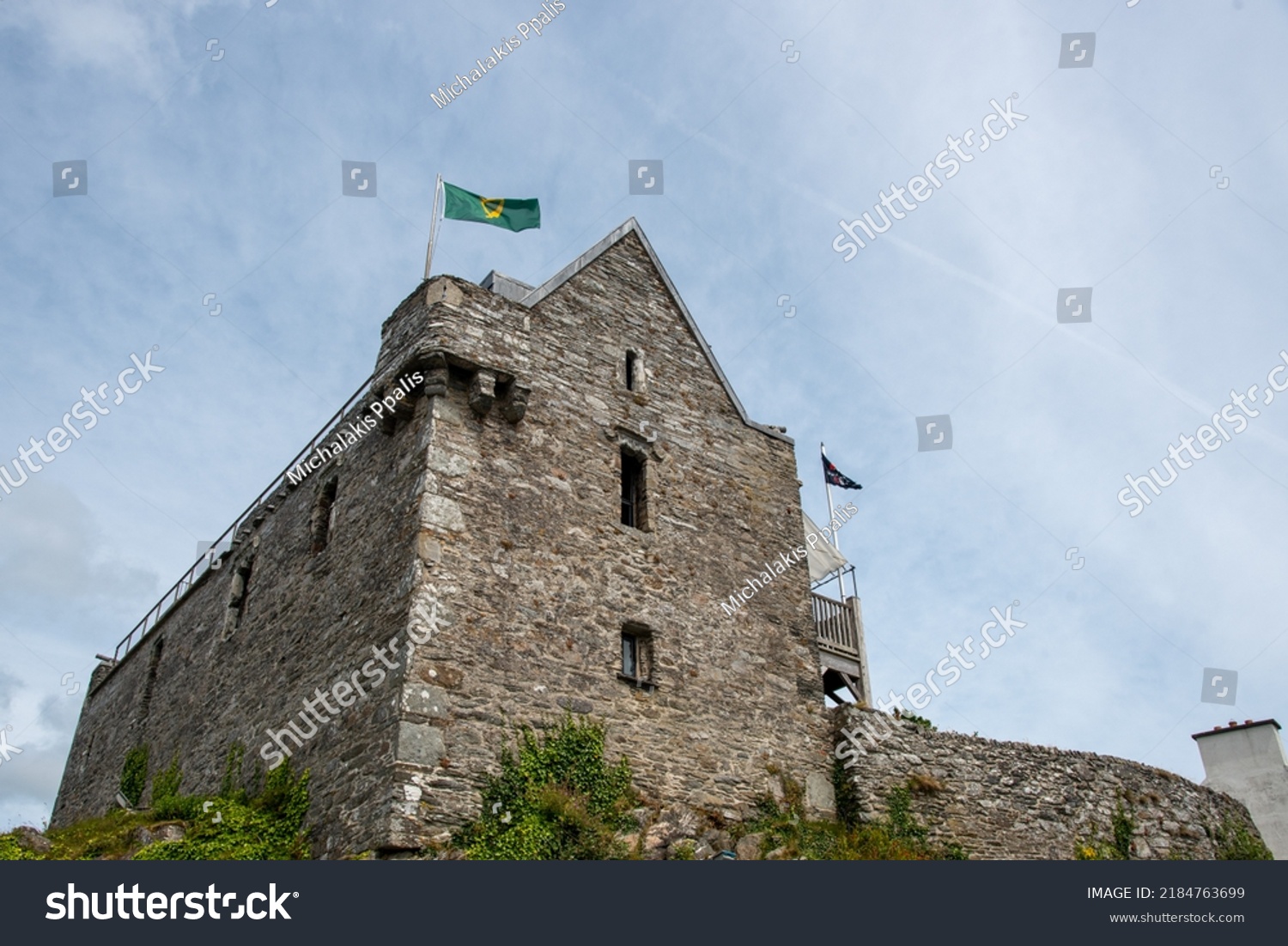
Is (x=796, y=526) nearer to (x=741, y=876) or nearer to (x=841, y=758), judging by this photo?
(x=841, y=758)

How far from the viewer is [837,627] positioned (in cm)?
1984

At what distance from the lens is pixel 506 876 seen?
904 cm

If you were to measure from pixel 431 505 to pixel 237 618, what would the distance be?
7977 mm

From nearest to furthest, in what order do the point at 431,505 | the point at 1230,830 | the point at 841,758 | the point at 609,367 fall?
1. the point at 431,505
2. the point at 841,758
3. the point at 609,367
4. the point at 1230,830

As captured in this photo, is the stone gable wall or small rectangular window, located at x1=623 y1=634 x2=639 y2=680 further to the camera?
small rectangular window, located at x1=623 y1=634 x2=639 y2=680

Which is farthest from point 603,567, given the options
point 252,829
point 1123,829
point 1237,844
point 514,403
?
point 1237,844

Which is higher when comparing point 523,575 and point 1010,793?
point 523,575

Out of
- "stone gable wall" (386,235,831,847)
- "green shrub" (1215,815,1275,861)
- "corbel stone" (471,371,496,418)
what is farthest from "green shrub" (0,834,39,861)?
"green shrub" (1215,815,1275,861)

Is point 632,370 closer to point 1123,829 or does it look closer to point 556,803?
point 556,803

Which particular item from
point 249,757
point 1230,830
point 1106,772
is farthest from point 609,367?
point 1230,830

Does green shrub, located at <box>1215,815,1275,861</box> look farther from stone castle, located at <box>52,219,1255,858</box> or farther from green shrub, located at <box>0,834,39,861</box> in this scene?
green shrub, located at <box>0,834,39,861</box>

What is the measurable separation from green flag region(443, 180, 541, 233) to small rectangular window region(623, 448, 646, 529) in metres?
4.38

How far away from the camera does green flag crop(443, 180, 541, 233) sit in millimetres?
17562

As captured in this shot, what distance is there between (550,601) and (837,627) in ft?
24.6
